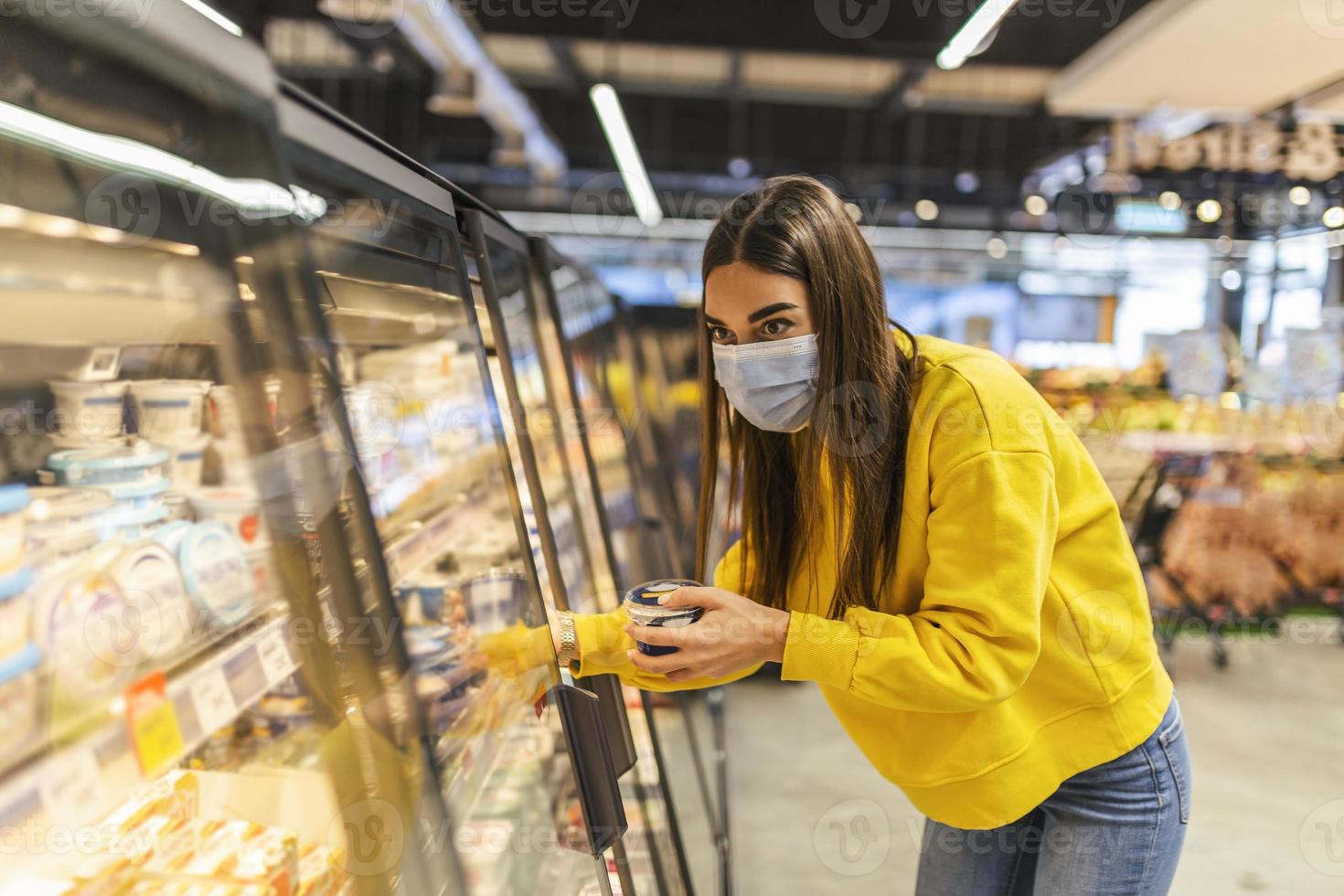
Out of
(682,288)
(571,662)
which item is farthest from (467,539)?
(682,288)

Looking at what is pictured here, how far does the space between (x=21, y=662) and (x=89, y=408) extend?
1.20 ft

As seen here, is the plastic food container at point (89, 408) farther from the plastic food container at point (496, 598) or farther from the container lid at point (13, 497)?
the plastic food container at point (496, 598)

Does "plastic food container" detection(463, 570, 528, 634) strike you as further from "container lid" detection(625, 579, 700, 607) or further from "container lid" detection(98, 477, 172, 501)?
"container lid" detection(98, 477, 172, 501)

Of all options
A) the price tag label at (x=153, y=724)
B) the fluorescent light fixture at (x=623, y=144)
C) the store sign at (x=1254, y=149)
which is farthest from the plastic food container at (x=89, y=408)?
the store sign at (x=1254, y=149)

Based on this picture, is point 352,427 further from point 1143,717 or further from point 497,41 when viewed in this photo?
Answer: point 497,41

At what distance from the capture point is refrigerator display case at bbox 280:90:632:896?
1.09m

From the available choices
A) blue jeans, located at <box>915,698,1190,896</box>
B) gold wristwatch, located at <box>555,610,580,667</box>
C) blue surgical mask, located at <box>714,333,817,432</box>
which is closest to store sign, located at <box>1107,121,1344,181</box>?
blue jeans, located at <box>915,698,1190,896</box>

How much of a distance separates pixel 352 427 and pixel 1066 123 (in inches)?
427

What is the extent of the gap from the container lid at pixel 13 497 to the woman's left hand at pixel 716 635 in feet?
2.41

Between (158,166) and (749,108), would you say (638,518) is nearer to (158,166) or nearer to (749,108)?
(158,166)

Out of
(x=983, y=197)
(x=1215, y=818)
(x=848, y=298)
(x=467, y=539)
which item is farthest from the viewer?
(x=983, y=197)

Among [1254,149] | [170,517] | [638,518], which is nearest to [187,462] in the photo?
[170,517]

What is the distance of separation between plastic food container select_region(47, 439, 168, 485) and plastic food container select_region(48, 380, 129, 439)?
0.02 meters

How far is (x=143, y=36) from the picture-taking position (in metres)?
0.78
